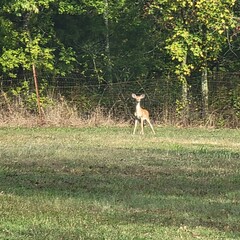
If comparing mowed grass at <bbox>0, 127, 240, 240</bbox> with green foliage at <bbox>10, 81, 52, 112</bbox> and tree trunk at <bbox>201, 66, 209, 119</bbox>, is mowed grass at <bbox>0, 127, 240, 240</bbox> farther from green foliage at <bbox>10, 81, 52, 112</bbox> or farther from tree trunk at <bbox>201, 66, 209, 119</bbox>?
green foliage at <bbox>10, 81, 52, 112</bbox>

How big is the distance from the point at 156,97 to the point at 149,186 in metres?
17.9

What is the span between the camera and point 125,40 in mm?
34594

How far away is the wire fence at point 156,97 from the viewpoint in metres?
28.4

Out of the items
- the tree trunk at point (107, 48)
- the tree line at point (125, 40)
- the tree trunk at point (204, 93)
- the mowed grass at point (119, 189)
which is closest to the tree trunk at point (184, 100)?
the tree line at point (125, 40)

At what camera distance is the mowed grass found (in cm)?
790

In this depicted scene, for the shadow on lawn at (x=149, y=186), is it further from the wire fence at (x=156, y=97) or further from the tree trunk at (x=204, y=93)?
the tree trunk at (x=204, y=93)

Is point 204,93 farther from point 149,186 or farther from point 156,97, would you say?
point 149,186

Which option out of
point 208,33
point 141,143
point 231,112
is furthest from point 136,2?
point 141,143

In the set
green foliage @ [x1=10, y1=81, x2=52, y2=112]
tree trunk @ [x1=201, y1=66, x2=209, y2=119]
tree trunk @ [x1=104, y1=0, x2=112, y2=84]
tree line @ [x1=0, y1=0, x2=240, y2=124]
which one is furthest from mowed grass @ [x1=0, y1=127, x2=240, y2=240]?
tree trunk @ [x1=104, y1=0, x2=112, y2=84]

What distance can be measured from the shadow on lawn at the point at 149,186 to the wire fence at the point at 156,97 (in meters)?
12.9

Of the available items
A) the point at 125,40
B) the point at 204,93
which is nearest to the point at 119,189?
the point at 204,93

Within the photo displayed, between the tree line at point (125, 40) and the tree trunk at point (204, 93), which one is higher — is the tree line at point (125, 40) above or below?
above

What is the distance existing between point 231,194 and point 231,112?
59.9ft

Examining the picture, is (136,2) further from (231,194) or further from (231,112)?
(231,194)
